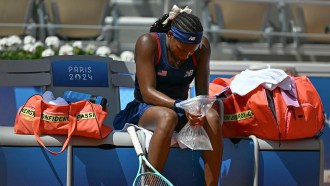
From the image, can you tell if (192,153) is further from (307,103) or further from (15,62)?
(15,62)

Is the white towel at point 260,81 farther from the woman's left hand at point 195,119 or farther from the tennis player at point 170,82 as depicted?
the woman's left hand at point 195,119

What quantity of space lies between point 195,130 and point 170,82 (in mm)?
536

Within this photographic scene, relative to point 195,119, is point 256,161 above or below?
below

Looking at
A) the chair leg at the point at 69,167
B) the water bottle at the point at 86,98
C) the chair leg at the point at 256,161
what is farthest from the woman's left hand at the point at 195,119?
the chair leg at the point at 69,167

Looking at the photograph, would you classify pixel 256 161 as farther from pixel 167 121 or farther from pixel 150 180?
pixel 150 180

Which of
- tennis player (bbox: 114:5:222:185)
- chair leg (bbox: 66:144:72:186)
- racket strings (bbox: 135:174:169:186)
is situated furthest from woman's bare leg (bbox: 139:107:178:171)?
chair leg (bbox: 66:144:72:186)

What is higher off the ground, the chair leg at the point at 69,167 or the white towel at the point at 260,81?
the white towel at the point at 260,81

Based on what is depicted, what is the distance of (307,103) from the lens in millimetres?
5109

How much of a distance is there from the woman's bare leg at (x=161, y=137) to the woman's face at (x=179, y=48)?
405mm

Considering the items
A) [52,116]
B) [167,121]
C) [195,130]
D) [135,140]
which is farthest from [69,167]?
[195,130]

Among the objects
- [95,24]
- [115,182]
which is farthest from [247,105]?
[95,24]

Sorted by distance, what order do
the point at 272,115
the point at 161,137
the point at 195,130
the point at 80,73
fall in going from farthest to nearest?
the point at 80,73 → the point at 272,115 → the point at 195,130 → the point at 161,137

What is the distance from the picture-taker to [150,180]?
4.59m

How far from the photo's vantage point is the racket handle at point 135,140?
15.4 feet
